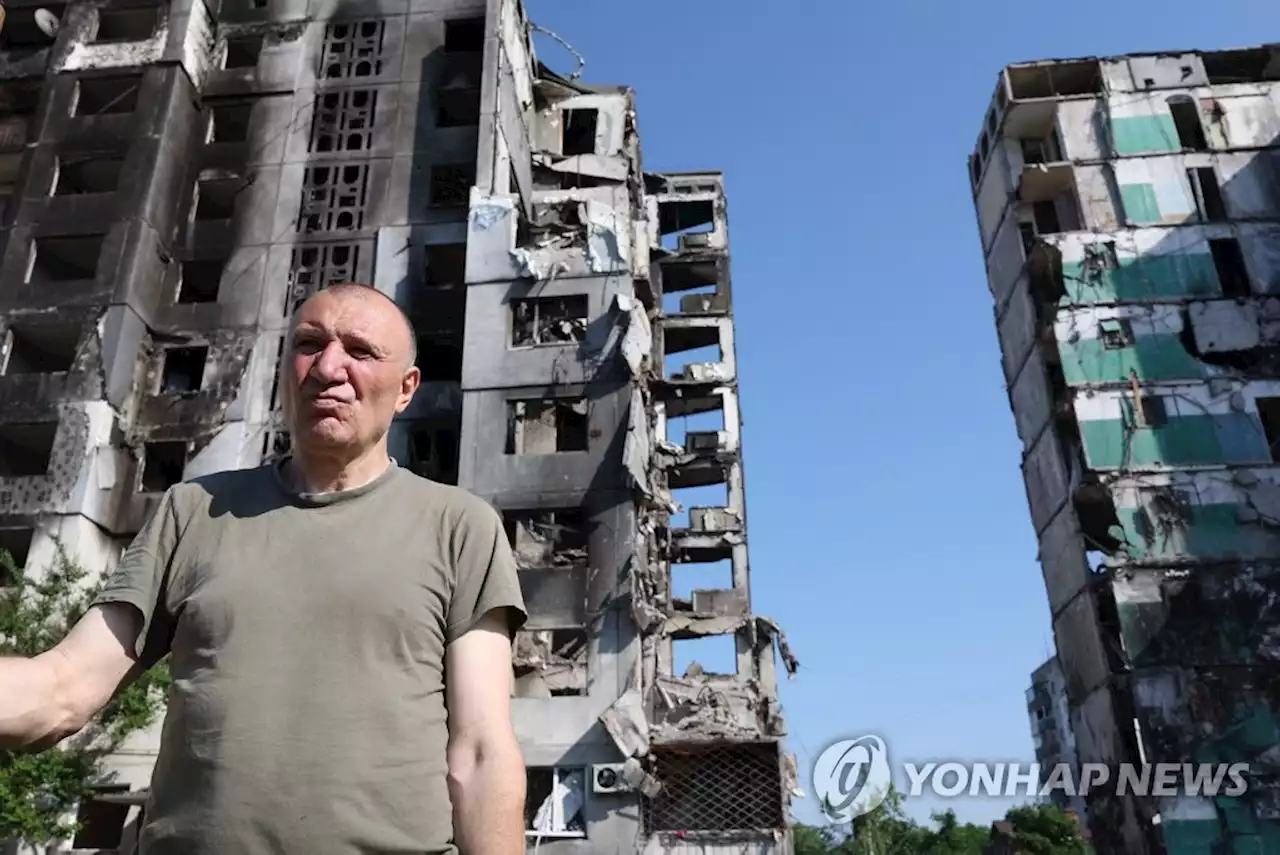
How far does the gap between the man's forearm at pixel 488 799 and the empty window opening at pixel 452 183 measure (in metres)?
27.6

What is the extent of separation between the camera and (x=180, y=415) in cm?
2566

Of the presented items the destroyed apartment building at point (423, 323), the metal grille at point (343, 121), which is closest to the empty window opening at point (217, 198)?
the destroyed apartment building at point (423, 323)

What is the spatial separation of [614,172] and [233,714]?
32280mm

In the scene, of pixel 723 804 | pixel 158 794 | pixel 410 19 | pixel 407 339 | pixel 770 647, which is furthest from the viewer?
pixel 410 19

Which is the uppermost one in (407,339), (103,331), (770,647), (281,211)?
(281,211)

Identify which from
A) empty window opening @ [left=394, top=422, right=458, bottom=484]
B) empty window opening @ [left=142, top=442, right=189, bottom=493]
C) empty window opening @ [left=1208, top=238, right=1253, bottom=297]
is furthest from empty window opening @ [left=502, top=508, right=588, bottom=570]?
empty window opening @ [left=1208, top=238, right=1253, bottom=297]

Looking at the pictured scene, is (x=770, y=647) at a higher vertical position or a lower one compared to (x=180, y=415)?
lower

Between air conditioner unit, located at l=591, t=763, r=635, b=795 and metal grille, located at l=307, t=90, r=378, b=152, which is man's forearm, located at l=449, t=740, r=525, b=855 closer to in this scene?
air conditioner unit, located at l=591, t=763, r=635, b=795

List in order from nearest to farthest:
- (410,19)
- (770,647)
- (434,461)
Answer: (434,461), (770,647), (410,19)

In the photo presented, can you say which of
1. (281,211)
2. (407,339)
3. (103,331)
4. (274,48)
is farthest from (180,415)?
(407,339)

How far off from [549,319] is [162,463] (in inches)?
440

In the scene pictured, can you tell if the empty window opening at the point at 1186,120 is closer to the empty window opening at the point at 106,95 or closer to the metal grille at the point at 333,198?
the metal grille at the point at 333,198

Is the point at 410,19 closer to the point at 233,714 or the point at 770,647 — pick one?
the point at 770,647

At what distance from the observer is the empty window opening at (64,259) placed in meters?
27.3
